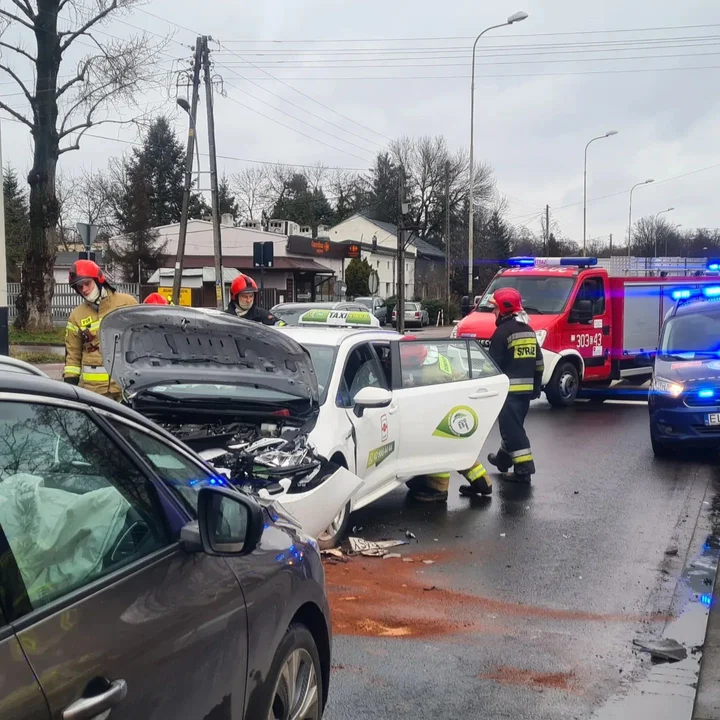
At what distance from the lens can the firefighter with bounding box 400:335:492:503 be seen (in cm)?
784

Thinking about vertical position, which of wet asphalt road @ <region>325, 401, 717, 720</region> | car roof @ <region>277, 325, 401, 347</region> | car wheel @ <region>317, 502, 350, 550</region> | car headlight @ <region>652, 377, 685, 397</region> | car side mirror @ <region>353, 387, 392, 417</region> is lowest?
wet asphalt road @ <region>325, 401, 717, 720</region>

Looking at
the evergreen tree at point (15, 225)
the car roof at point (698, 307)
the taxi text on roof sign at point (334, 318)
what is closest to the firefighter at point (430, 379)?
A: the car roof at point (698, 307)

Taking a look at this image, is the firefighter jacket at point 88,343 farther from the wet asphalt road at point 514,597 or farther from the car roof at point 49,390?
the car roof at point 49,390

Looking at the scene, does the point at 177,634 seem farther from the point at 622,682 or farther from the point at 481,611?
the point at 481,611

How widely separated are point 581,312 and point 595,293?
0.74m

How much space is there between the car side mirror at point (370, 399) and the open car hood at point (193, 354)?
0.91m

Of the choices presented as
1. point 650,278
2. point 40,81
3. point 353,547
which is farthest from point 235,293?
point 40,81

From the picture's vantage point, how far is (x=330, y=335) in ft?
24.2

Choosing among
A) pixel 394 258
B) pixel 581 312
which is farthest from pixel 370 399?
pixel 394 258

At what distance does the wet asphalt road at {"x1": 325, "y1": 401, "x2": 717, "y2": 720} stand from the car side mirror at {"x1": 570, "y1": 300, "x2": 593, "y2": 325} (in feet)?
20.4

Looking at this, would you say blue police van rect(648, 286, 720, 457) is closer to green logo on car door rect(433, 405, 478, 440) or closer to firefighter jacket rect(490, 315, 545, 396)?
firefighter jacket rect(490, 315, 545, 396)

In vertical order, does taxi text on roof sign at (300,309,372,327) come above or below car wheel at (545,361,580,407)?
above

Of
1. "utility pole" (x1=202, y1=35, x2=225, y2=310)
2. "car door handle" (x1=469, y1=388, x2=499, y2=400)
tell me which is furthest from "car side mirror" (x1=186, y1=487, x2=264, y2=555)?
"utility pole" (x1=202, y1=35, x2=225, y2=310)

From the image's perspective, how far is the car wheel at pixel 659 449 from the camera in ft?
34.1
